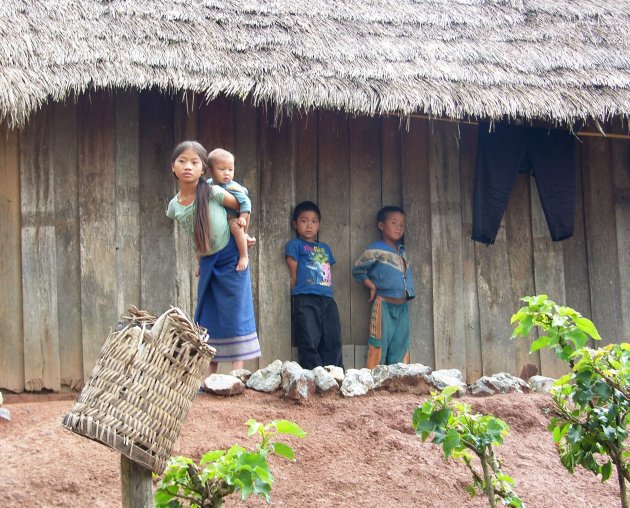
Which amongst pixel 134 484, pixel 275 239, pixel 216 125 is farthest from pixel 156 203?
pixel 134 484

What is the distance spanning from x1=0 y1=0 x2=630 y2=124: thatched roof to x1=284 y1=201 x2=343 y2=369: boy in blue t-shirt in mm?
878

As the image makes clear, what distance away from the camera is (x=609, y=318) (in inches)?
277

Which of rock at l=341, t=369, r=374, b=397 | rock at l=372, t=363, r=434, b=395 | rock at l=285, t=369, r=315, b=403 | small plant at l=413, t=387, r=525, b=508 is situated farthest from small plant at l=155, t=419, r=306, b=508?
rock at l=372, t=363, r=434, b=395

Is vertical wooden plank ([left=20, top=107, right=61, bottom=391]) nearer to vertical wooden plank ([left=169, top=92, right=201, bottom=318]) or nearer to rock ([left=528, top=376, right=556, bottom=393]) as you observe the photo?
vertical wooden plank ([left=169, top=92, right=201, bottom=318])

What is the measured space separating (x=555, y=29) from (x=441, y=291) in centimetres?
215

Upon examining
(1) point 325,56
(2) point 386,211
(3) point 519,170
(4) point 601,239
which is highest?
(1) point 325,56

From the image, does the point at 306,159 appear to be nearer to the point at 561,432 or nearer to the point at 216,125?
the point at 216,125

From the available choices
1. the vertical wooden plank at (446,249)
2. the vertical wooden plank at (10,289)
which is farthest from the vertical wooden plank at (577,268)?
the vertical wooden plank at (10,289)

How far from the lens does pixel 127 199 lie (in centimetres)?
624

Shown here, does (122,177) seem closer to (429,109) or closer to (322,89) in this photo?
(322,89)

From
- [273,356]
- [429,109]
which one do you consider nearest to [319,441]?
[273,356]

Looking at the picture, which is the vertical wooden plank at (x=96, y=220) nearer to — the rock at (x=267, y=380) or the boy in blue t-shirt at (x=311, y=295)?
the boy in blue t-shirt at (x=311, y=295)

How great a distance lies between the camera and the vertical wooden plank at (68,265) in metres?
6.11

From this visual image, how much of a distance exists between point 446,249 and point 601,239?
46.9 inches
